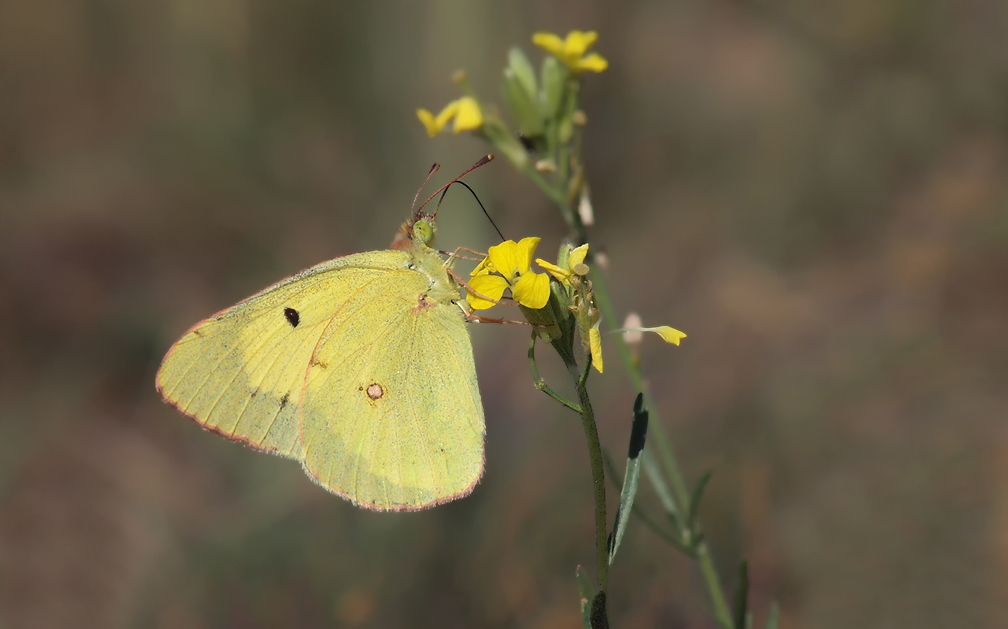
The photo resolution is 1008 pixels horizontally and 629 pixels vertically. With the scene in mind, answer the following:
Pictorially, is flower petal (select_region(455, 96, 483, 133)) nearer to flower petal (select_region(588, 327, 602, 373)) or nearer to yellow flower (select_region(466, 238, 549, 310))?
yellow flower (select_region(466, 238, 549, 310))

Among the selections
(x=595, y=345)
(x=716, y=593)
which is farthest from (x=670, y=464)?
(x=595, y=345)

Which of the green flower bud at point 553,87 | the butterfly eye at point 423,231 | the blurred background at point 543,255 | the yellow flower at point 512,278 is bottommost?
the blurred background at point 543,255

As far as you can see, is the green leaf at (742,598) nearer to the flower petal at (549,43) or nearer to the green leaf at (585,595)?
the green leaf at (585,595)

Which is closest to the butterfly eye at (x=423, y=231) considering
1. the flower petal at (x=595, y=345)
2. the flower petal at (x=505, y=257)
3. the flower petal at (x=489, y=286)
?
the flower petal at (x=489, y=286)

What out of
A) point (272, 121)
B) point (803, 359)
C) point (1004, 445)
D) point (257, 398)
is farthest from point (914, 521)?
point (272, 121)

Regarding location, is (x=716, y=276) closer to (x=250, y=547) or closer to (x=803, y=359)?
(x=803, y=359)

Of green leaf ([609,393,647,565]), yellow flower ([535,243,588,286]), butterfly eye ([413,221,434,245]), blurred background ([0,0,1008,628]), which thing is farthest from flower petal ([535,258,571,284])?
blurred background ([0,0,1008,628])
